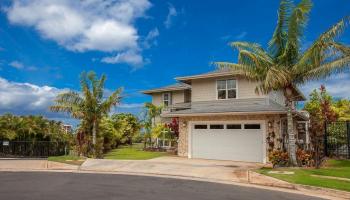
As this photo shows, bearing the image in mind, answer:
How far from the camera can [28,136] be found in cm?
2469

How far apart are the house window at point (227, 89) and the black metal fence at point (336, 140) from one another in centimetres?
702

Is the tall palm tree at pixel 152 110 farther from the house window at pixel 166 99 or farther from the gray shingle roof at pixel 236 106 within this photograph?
the gray shingle roof at pixel 236 106

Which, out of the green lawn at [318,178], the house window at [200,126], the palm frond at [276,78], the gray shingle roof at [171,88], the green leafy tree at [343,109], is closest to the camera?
the green lawn at [318,178]

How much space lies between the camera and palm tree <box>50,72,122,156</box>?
22.0 metres

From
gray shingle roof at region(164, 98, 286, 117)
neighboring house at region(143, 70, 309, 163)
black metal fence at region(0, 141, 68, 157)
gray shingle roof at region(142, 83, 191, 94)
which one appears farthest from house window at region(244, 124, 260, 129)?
black metal fence at region(0, 141, 68, 157)

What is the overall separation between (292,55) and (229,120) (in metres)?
6.38

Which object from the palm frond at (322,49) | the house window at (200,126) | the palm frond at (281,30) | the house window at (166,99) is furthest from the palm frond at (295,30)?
the house window at (166,99)

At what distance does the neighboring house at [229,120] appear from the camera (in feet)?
64.4

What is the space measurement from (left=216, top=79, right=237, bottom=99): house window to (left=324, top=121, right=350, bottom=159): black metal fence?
23.0ft

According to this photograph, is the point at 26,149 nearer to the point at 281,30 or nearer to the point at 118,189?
the point at 118,189

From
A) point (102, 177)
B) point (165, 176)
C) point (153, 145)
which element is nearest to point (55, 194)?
point (102, 177)

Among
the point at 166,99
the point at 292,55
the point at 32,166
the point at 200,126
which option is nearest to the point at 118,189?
the point at 32,166

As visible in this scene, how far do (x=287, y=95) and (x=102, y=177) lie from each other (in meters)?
10.4

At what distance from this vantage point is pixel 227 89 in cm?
2319
